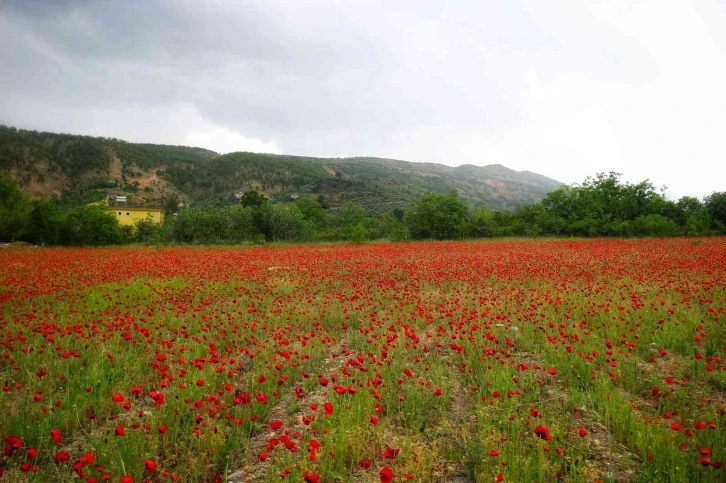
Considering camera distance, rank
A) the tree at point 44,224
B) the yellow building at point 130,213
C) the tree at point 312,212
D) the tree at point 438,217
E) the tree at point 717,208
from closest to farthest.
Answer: the tree at point 717,208 → the tree at point 44,224 → the tree at point 438,217 → the tree at point 312,212 → the yellow building at point 130,213

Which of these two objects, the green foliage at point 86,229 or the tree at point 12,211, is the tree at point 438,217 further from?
the tree at point 12,211

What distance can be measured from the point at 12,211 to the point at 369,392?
4464cm

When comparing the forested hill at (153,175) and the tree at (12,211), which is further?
the forested hill at (153,175)

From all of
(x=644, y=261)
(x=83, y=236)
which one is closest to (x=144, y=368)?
(x=644, y=261)

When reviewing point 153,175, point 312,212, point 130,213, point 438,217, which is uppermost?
point 153,175

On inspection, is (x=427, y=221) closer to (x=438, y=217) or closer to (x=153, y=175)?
(x=438, y=217)

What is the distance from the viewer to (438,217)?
4247 centimetres

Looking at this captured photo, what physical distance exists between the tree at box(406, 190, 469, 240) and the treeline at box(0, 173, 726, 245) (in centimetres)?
11

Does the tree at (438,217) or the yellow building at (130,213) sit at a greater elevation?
the tree at (438,217)

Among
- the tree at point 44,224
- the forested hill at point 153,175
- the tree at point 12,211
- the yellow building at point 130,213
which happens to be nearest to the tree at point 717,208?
the tree at point 44,224

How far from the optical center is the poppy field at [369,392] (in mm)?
2988

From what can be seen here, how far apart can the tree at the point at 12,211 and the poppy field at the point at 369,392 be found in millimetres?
34976

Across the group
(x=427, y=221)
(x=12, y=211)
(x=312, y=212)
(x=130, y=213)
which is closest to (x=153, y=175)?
(x=130, y=213)

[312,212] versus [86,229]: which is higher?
[312,212]
